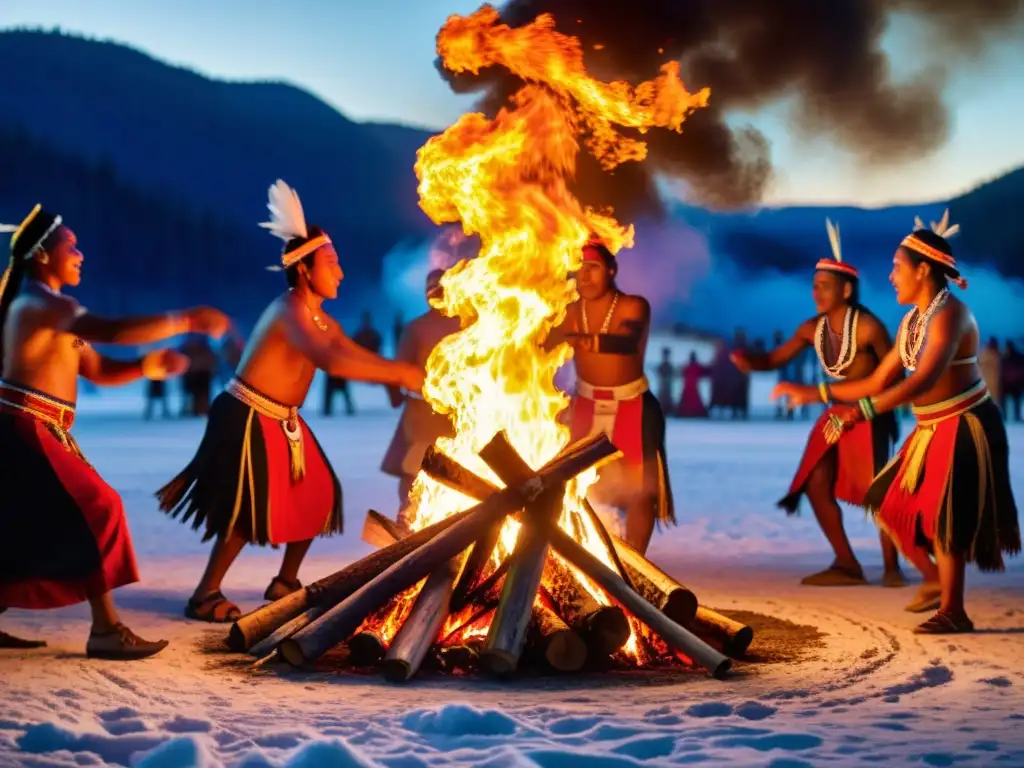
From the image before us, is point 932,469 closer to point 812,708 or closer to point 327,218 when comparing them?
point 812,708

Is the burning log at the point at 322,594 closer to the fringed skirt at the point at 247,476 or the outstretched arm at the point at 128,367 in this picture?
the fringed skirt at the point at 247,476

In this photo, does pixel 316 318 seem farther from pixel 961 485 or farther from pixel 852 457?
pixel 852 457

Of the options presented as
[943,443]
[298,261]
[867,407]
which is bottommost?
[943,443]

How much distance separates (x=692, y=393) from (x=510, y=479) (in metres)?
20.0

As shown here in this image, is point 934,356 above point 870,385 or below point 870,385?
above

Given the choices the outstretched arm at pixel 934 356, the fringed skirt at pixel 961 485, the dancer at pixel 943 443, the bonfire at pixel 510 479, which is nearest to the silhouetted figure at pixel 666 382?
the bonfire at pixel 510 479

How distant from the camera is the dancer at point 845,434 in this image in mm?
7254

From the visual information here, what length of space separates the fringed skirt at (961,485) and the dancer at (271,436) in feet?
7.95

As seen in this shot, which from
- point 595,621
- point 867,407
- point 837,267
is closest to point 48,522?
point 595,621

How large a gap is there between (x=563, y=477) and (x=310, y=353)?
1.40 m

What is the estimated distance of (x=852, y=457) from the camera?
7312 mm

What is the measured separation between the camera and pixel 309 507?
6281mm

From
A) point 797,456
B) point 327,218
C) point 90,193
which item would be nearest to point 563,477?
point 797,456

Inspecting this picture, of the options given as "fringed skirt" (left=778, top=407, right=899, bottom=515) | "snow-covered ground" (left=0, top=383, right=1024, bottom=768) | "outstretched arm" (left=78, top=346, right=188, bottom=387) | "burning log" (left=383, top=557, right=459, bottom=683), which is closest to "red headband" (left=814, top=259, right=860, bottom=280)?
"fringed skirt" (left=778, top=407, right=899, bottom=515)
